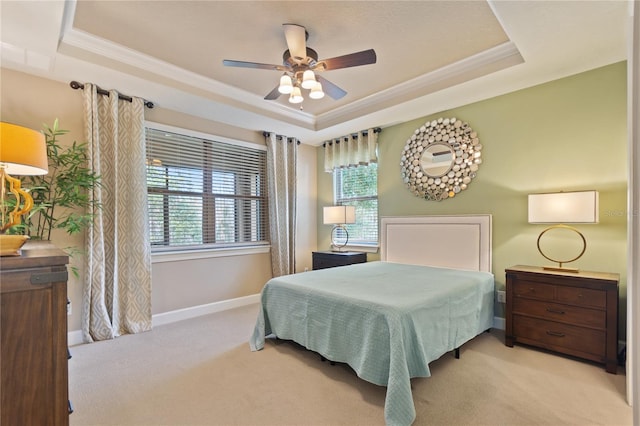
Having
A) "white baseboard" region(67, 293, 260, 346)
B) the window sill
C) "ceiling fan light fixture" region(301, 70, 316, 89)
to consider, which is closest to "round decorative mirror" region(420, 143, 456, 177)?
"ceiling fan light fixture" region(301, 70, 316, 89)

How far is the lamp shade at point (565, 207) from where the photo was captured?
93.4 inches

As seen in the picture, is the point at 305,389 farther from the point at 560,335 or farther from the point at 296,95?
the point at 296,95

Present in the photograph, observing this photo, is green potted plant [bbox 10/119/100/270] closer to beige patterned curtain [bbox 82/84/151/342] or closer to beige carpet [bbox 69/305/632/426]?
beige patterned curtain [bbox 82/84/151/342]

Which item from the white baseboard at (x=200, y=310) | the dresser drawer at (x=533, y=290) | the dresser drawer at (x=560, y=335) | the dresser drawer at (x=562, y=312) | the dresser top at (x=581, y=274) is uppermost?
Answer: the dresser top at (x=581, y=274)

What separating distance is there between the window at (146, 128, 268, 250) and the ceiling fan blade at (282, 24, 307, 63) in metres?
2.11

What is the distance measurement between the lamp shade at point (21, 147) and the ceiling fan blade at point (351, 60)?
1.83 meters

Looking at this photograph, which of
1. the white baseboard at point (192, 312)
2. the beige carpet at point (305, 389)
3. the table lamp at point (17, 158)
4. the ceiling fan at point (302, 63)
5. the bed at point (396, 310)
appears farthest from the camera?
the white baseboard at point (192, 312)

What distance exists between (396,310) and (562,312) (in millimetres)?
1612

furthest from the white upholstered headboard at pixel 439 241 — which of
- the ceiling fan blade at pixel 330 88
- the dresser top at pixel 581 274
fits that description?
the ceiling fan blade at pixel 330 88

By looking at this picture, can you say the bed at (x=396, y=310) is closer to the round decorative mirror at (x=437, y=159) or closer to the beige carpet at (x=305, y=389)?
the beige carpet at (x=305, y=389)

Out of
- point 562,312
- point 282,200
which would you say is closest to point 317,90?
point 282,200

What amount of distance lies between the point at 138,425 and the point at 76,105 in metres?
2.94

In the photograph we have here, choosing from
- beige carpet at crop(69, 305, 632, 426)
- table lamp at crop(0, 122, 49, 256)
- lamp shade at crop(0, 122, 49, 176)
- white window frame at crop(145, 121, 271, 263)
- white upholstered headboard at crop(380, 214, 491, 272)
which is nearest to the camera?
table lamp at crop(0, 122, 49, 256)

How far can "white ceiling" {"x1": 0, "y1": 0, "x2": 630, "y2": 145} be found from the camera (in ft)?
6.91
